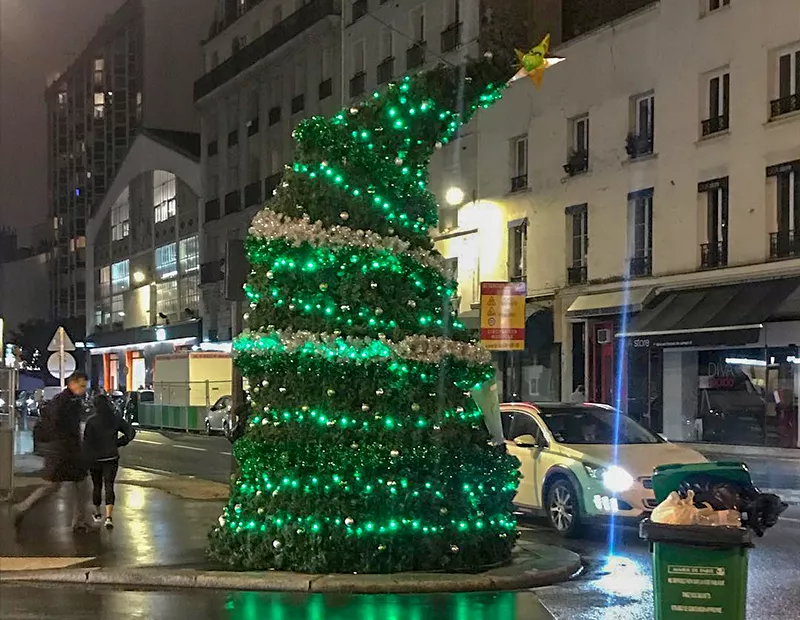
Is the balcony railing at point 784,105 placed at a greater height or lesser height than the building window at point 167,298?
greater

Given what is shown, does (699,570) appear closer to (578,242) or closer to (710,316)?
(710,316)

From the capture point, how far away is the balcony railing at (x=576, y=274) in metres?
31.3

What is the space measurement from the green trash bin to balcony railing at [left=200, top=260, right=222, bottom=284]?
1897 inches

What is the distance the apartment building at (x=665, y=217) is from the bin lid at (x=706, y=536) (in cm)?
1896

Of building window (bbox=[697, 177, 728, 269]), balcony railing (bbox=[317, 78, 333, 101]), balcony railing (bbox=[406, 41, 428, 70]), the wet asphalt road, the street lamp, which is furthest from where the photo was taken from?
balcony railing (bbox=[317, 78, 333, 101])

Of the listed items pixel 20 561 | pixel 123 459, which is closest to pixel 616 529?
pixel 20 561

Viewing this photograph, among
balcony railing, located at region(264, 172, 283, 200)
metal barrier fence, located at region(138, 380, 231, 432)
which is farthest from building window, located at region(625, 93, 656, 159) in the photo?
balcony railing, located at region(264, 172, 283, 200)

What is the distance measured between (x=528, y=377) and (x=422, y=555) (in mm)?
25489

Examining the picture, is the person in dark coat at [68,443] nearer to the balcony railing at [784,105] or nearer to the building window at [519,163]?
the balcony railing at [784,105]

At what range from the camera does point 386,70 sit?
40.3 m

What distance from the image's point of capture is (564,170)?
32.1 m

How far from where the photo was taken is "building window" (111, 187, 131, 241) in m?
69.0

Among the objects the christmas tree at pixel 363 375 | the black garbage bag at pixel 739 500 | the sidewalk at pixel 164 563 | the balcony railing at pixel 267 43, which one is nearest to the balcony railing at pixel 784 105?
the christmas tree at pixel 363 375

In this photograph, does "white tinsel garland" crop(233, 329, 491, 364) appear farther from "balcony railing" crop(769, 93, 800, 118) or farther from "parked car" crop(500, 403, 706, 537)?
"balcony railing" crop(769, 93, 800, 118)
